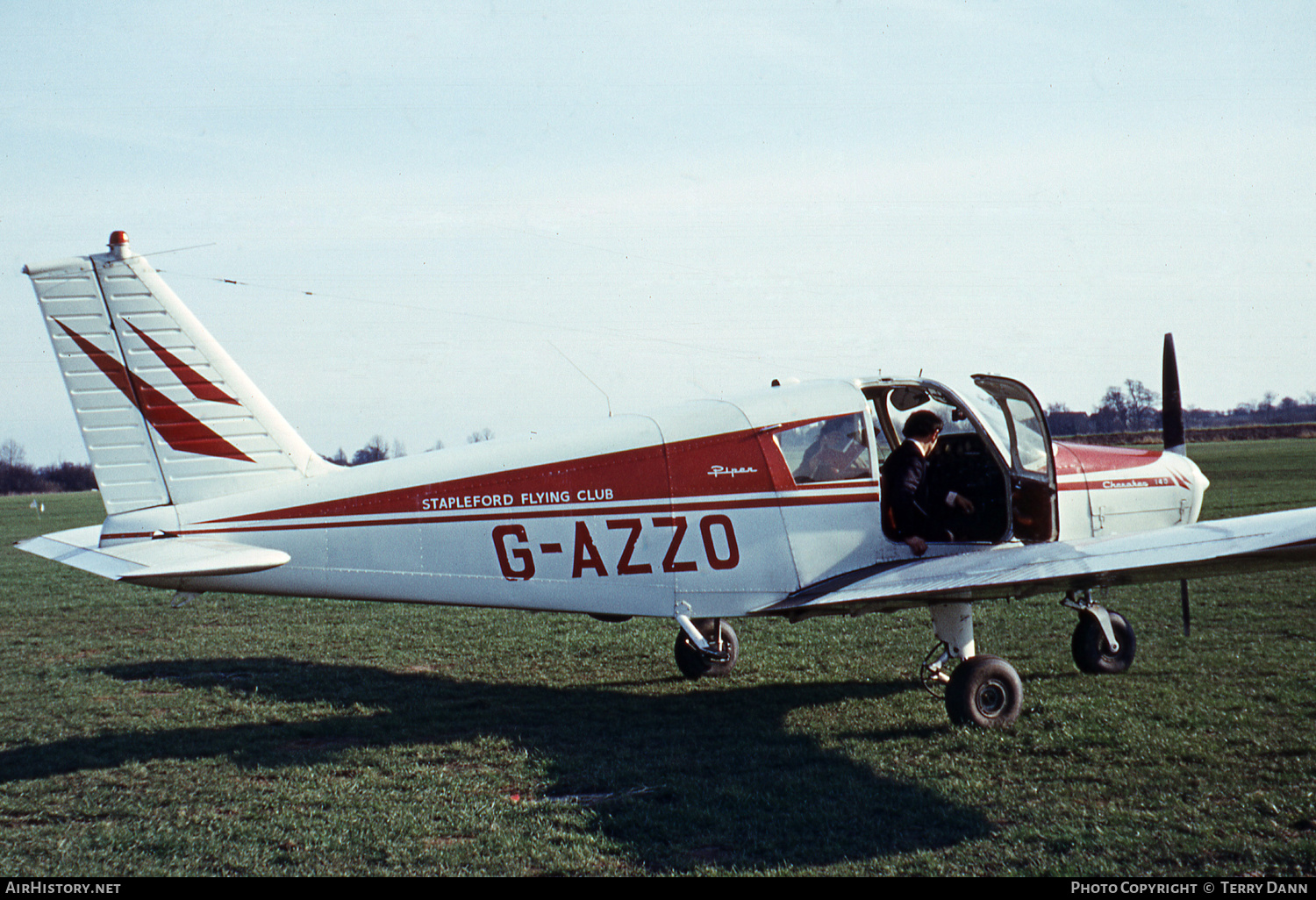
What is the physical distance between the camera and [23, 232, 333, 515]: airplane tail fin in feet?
24.3

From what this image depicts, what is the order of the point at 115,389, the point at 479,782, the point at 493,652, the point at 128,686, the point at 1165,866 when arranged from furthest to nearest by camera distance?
the point at 493,652
the point at 128,686
the point at 115,389
the point at 479,782
the point at 1165,866

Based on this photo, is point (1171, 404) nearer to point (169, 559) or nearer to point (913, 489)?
point (913, 489)

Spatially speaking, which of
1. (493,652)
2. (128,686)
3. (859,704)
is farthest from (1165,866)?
(128,686)

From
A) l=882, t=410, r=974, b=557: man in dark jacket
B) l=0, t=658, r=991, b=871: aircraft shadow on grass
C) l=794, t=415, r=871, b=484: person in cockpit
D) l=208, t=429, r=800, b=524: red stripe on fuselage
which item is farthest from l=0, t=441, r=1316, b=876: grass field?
l=794, t=415, r=871, b=484: person in cockpit

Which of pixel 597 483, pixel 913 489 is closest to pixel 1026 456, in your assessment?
Result: pixel 913 489

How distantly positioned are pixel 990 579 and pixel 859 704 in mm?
1984

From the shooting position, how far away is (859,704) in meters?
7.87

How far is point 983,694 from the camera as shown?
697cm

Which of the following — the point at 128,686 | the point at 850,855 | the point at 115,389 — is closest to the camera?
the point at 850,855

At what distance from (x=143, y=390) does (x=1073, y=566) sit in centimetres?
704

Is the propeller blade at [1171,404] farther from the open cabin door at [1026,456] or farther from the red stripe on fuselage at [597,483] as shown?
the red stripe on fuselage at [597,483]

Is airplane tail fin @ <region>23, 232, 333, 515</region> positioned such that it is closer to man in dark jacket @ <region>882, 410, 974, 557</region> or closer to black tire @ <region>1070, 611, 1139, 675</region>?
man in dark jacket @ <region>882, 410, 974, 557</region>
